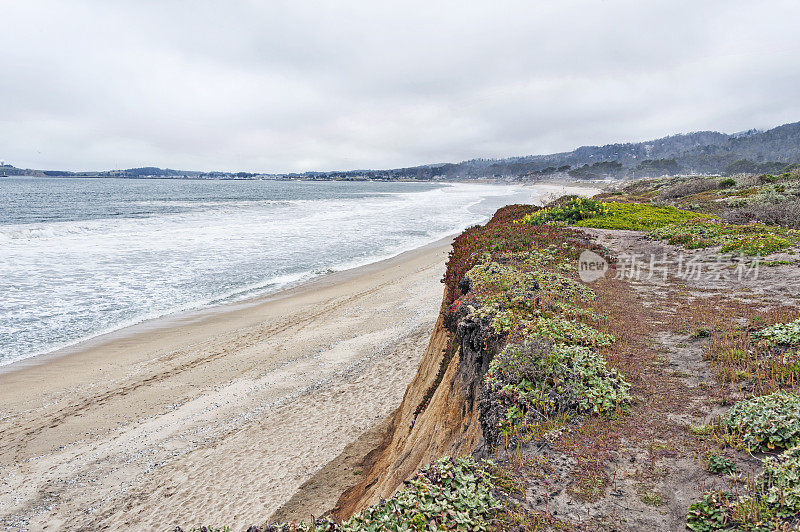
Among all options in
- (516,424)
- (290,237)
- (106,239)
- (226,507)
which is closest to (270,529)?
(516,424)

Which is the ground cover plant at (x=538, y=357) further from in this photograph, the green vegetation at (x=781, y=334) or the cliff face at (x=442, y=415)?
the green vegetation at (x=781, y=334)

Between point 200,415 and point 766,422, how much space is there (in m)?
9.83

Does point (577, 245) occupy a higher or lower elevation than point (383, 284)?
higher

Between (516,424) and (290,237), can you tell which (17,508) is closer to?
(516,424)

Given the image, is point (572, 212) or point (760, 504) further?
point (572, 212)

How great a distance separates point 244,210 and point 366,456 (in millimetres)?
54152

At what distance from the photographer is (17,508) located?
22.9 ft

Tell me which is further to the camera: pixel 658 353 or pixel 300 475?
pixel 300 475

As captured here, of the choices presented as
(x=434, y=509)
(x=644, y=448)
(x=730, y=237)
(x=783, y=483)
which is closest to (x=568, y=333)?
(x=644, y=448)

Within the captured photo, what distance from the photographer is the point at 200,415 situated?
31.1ft

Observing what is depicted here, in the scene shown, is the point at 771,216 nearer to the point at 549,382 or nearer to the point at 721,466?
the point at 549,382

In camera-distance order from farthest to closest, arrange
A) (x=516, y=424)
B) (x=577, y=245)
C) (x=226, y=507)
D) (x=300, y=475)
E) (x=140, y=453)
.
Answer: (x=577, y=245) < (x=140, y=453) < (x=300, y=475) < (x=226, y=507) < (x=516, y=424)

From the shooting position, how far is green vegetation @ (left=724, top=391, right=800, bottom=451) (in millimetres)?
3338

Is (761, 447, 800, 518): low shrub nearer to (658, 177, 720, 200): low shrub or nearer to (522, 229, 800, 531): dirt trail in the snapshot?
(522, 229, 800, 531): dirt trail
